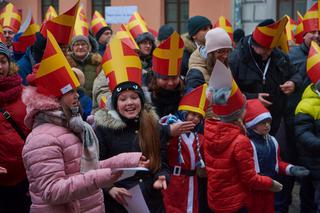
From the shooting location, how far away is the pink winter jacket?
2791 millimetres

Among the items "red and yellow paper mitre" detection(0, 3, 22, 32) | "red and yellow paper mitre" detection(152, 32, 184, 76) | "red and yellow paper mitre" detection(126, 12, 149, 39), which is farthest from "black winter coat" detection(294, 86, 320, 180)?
"red and yellow paper mitre" detection(0, 3, 22, 32)

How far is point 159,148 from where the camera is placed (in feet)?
11.7

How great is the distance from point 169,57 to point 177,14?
11.0 metres

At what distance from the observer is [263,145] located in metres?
4.48

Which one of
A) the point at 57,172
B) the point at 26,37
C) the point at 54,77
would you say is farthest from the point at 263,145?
the point at 26,37

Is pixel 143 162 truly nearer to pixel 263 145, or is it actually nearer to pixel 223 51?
pixel 263 145

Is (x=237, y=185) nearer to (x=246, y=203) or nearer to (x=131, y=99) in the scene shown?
(x=246, y=203)

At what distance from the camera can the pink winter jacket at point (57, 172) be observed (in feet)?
9.16

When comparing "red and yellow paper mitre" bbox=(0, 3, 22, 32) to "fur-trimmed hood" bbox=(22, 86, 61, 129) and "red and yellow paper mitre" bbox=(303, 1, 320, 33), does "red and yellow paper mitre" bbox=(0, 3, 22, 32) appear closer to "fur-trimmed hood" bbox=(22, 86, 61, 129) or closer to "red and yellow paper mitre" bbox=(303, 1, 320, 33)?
"red and yellow paper mitre" bbox=(303, 1, 320, 33)

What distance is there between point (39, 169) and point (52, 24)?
2.44m

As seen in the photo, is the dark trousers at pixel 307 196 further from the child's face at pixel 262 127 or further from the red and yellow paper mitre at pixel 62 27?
the red and yellow paper mitre at pixel 62 27

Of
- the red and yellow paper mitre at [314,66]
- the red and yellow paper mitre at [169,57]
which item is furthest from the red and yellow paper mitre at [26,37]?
the red and yellow paper mitre at [314,66]

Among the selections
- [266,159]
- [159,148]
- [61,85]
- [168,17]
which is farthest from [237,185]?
[168,17]

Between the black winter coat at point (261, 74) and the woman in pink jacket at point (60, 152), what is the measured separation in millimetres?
1973
